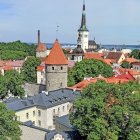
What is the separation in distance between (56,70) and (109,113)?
23.8m

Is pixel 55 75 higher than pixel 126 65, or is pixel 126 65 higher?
pixel 55 75

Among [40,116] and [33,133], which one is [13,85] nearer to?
[40,116]

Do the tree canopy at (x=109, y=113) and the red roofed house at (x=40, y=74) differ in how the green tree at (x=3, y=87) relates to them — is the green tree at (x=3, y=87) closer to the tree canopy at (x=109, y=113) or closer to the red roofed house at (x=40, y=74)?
the tree canopy at (x=109, y=113)

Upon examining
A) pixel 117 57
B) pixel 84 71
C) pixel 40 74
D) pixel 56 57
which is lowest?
pixel 40 74

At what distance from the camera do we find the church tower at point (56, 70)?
53.3 m

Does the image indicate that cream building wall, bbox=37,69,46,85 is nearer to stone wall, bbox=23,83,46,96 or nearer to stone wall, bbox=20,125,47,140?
stone wall, bbox=23,83,46,96

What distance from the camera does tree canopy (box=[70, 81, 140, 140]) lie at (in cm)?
2955

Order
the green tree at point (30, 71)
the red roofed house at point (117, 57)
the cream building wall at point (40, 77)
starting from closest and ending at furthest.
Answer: the green tree at point (30, 71) < the cream building wall at point (40, 77) < the red roofed house at point (117, 57)

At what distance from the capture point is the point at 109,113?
1196 inches

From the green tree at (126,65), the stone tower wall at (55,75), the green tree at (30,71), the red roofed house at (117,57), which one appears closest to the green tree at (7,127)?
the stone tower wall at (55,75)

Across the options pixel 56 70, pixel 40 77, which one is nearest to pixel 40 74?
pixel 40 77

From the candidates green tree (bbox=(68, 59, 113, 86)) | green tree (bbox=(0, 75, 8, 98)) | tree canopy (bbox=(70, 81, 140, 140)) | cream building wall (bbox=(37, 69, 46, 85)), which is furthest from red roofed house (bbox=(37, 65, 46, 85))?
tree canopy (bbox=(70, 81, 140, 140))

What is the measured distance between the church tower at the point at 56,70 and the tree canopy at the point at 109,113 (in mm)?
20597

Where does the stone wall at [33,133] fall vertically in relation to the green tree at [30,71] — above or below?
below
